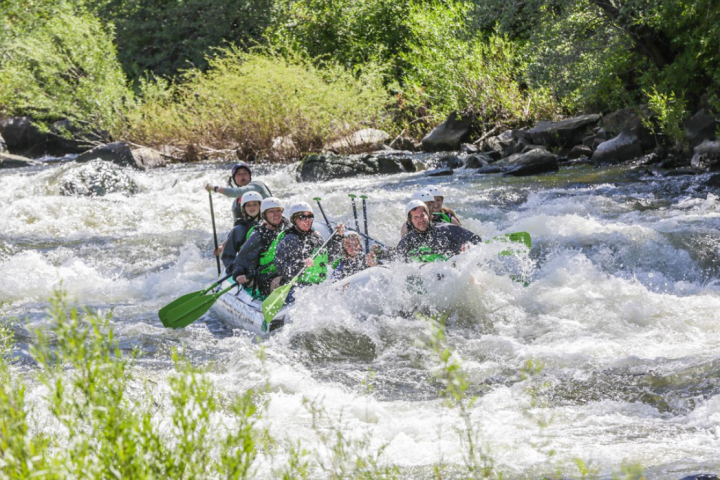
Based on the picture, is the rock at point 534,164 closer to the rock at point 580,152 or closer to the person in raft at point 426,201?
the rock at point 580,152

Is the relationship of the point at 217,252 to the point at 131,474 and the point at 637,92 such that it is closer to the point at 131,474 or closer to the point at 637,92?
the point at 131,474

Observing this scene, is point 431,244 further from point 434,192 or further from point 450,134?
point 450,134

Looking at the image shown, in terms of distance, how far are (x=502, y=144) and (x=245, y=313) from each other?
9914mm

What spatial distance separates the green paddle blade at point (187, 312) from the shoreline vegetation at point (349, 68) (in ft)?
24.9

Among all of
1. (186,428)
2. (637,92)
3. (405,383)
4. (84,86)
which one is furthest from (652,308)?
(84,86)

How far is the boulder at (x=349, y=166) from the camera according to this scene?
47.5 ft

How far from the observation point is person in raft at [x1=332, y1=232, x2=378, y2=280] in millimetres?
6867

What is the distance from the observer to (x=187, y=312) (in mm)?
6816

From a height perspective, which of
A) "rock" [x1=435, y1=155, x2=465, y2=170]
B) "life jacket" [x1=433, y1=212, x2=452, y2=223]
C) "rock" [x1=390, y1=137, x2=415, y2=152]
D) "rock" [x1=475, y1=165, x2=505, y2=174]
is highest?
"rock" [x1=390, y1=137, x2=415, y2=152]

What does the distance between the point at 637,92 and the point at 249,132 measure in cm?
813

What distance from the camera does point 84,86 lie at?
19.7m

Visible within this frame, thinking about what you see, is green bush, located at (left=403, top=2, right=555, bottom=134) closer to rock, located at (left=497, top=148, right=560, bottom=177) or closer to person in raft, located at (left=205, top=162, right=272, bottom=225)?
rock, located at (left=497, top=148, right=560, bottom=177)

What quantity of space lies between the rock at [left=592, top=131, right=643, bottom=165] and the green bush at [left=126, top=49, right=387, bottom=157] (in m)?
5.48

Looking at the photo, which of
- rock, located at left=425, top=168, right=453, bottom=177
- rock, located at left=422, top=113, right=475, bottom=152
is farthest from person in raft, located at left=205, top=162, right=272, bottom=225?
rock, located at left=422, top=113, right=475, bottom=152
